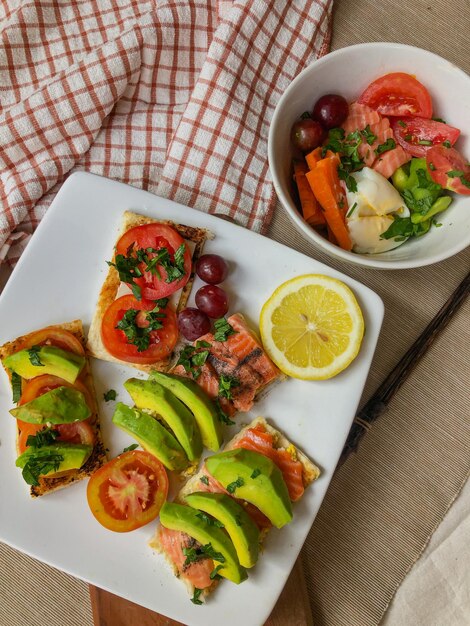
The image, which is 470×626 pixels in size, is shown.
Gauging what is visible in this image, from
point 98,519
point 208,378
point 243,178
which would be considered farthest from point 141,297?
point 98,519

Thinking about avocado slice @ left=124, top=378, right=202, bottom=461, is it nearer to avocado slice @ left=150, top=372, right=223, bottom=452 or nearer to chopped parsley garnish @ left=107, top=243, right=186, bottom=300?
avocado slice @ left=150, top=372, right=223, bottom=452

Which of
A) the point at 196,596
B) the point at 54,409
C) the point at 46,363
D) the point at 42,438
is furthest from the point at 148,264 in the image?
the point at 196,596

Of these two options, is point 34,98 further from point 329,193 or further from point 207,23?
point 329,193

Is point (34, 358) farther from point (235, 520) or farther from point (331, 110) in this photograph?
point (331, 110)

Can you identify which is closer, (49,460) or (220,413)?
(49,460)

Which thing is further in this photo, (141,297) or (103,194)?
(103,194)
